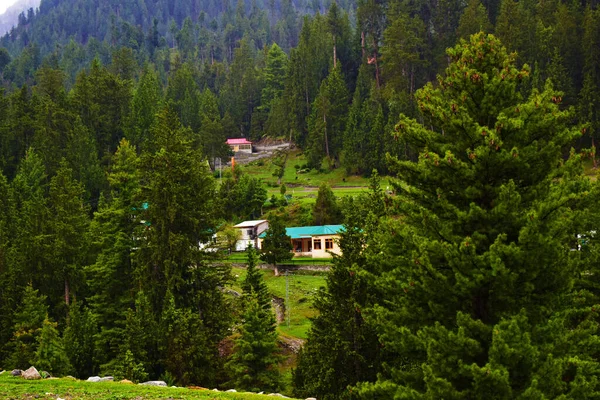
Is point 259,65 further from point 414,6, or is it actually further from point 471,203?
point 471,203

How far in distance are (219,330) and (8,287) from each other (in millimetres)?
14527

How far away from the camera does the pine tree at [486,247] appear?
38.5ft

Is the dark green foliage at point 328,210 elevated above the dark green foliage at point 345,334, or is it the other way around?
the dark green foliage at point 328,210

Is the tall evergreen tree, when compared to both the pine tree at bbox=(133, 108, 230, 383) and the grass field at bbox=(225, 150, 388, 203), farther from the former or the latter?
the grass field at bbox=(225, 150, 388, 203)

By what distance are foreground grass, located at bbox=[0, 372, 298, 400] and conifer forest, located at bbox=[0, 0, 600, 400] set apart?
3.52 meters

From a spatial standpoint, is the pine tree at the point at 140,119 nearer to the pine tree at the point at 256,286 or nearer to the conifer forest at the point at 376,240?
the conifer forest at the point at 376,240

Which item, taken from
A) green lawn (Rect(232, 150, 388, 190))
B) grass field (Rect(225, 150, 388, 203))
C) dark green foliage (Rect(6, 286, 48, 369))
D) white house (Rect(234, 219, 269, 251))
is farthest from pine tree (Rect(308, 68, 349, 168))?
dark green foliage (Rect(6, 286, 48, 369))

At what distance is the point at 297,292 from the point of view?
4409 cm

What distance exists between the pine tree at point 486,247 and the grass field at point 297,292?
18761 millimetres

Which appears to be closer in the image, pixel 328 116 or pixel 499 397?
pixel 499 397

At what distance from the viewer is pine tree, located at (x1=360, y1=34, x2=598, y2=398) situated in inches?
463

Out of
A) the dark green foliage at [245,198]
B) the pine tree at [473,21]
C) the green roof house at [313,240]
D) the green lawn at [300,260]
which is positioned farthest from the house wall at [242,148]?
the green lawn at [300,260]

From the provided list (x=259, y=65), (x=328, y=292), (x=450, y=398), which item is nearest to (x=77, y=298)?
(x=328, y=292)

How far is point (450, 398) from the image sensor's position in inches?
460
